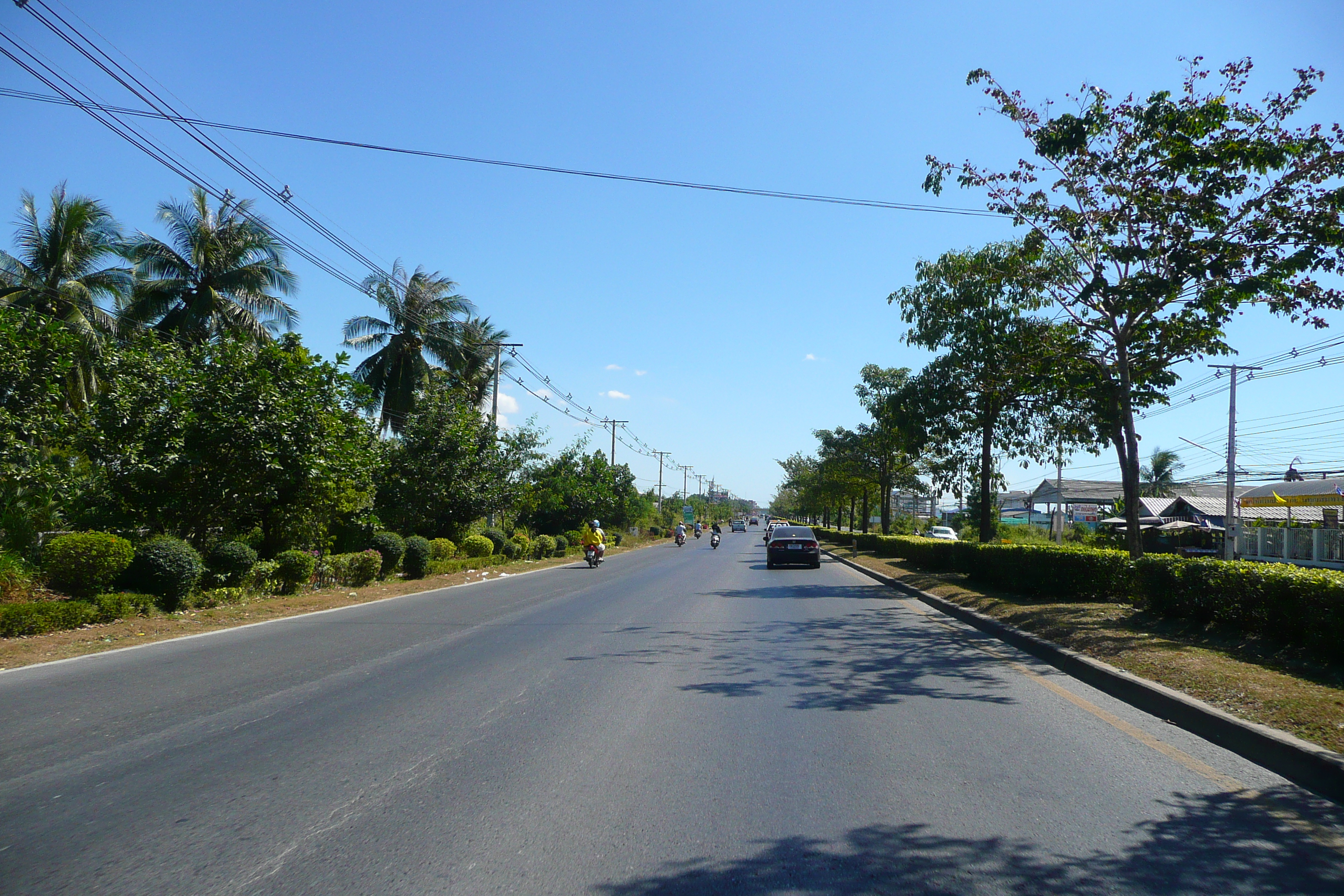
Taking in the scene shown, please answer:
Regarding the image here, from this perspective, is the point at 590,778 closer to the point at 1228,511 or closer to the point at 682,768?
the point at 682,768

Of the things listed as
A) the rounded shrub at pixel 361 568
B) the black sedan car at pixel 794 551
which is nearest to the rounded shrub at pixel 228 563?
the rounded shrub at pixel 361 568

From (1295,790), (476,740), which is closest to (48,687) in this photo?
(476,740)

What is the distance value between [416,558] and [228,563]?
7.23m

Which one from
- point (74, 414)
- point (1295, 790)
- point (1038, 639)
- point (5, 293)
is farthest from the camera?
point (5, 293)

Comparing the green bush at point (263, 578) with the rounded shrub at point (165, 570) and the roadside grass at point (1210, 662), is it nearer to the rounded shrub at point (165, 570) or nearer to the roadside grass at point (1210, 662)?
the rounded shrub at point (165, 570)

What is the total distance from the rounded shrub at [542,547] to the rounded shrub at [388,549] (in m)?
12.7

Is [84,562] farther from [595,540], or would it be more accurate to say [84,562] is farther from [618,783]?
[595,540]

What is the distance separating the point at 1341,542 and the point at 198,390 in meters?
32.2

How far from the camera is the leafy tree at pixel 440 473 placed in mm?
27266

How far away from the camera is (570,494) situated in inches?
1816

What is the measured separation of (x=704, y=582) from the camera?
22.6 m

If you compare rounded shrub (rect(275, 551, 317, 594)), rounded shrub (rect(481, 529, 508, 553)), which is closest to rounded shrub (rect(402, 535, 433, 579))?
rounded shrub (rect(275, 551, 317, 594))

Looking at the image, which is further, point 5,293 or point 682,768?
point 5,293

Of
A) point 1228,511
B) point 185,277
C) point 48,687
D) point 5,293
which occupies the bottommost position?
point 48,687
